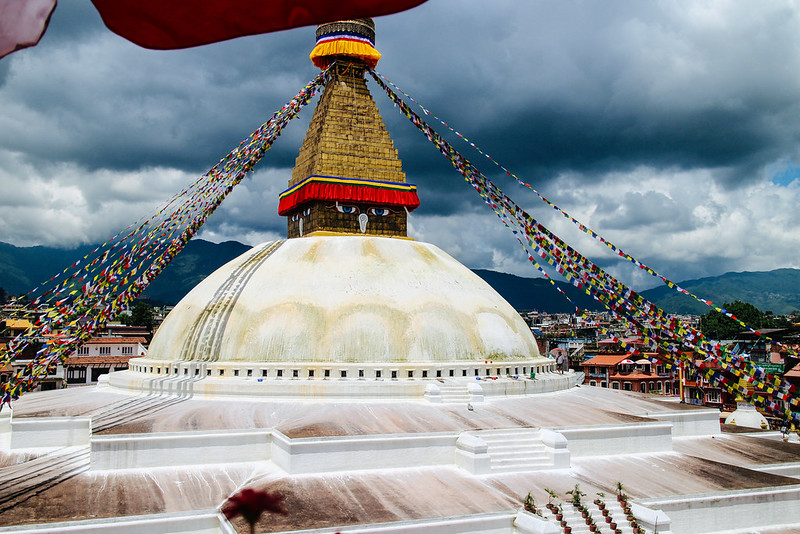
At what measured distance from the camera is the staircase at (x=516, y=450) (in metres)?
10.3

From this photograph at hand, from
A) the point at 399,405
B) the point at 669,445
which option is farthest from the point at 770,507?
the point at 399,405

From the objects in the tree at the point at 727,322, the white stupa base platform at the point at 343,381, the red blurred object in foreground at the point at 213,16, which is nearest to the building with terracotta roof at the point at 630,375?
the white stupa base platform at the point at 343,381

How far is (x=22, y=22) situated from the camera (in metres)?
2.80

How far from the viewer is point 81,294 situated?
11219 millimetres

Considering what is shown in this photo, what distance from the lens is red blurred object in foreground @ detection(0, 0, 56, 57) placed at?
2779 millimetres

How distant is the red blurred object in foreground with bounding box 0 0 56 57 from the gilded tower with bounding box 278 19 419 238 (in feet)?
42.8

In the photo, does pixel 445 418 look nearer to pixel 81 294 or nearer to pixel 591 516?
pixel 591 516

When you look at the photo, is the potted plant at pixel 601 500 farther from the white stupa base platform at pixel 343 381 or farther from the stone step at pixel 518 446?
the white stupa base platform at pixel 343 381

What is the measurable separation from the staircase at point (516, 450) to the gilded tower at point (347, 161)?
7142mm

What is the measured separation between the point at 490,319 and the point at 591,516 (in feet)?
20.4

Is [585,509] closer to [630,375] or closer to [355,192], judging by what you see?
[355,192]

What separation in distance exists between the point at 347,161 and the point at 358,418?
729cm

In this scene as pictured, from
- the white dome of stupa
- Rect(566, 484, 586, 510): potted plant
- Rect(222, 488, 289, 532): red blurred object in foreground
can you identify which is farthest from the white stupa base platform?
Rect(566, 484, 586, 510): potted plant

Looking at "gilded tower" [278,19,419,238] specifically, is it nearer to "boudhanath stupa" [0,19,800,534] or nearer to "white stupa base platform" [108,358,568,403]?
"boudhanath stupa" [0,19,800,534]
